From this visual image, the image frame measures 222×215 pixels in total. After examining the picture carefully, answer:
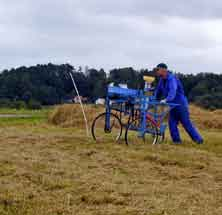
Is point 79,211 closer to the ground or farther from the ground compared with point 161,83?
closer to the ground

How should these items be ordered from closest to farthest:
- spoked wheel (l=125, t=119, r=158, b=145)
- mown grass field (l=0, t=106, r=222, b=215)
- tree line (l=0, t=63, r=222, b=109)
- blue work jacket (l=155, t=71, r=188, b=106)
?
mown grass field (l=0, t=106, r=222, b=215)
spoked wheel (l=125, t=119, r=158, b=145)
blue work jacket (l=155, t=71, r=188, b=106)
tree line (l=0, t=63, r=222, b=109)

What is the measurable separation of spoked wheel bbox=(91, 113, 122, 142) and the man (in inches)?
39.7

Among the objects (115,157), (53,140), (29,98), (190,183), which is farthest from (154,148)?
(29,98)

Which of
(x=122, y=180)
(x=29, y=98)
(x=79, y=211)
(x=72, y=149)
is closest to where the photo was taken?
(x=79, y=211)

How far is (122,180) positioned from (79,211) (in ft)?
4.83

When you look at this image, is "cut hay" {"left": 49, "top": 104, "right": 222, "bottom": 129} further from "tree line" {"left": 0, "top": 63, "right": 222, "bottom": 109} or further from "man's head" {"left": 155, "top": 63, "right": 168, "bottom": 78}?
"man's head" {"left": 155, "top": 63, "right": 168, "bottom": 78}

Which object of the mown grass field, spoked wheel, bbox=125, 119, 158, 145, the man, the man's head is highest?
the man's head

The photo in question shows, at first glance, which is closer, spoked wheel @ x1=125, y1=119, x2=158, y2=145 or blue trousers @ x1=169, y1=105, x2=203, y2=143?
spoked wheel @ x1=125, y1=119, x2=158, y2=145

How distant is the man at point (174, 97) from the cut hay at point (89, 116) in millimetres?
8216

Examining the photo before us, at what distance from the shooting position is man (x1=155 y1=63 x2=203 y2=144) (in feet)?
33.6

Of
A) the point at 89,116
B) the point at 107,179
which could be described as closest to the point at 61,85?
the point at 89,116

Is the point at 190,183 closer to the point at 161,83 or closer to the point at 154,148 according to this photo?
the point at 154,148

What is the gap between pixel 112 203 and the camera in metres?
5.08

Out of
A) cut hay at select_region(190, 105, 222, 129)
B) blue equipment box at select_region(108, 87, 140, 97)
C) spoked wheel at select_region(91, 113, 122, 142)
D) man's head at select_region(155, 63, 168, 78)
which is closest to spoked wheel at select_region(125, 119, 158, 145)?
spoked wheel at select_region(91, 113, 122, 142)
